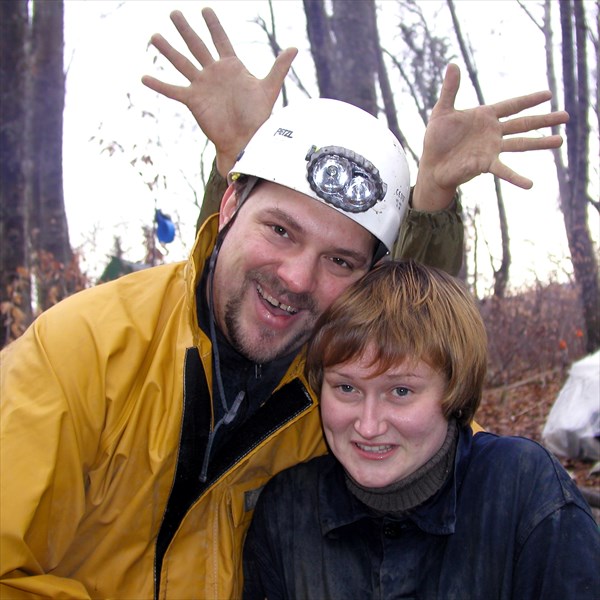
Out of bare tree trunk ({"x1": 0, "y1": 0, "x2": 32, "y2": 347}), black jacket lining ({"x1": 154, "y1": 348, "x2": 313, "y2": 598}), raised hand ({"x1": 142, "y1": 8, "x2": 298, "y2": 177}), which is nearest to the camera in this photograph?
black jacket lining ({"x1": 154, "y1": 348, "x2": 313, "y2": 598})

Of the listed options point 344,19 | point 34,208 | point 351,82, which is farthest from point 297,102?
point 34,208

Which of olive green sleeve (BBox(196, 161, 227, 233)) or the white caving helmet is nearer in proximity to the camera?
the white caving helmet

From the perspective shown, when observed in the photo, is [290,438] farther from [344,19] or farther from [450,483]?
[344,19]

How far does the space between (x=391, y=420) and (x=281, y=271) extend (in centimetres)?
71

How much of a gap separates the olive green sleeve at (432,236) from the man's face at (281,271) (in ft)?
0.88

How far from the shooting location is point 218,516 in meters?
2.64

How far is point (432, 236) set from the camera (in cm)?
295

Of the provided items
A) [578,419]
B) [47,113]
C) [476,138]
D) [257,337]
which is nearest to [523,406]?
[578,419]

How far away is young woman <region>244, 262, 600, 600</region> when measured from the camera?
85.1 inches

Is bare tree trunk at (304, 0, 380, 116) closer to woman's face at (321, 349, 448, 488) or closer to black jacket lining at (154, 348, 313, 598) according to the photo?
black jacket lining at (154, 348, 313, 598)

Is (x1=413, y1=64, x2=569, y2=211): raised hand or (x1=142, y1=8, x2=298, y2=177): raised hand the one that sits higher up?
(x1=142, y1=8, x2=298, y2=177): raised hand

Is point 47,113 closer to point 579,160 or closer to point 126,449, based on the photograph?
point 579,160

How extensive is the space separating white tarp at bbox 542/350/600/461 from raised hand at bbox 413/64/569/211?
480 cm

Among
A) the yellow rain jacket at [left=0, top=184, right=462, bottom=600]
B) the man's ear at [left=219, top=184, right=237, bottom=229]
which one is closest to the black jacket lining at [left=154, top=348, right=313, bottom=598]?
the yellow rain jacket at [left=0, top=184, right=462, bottom=600]
